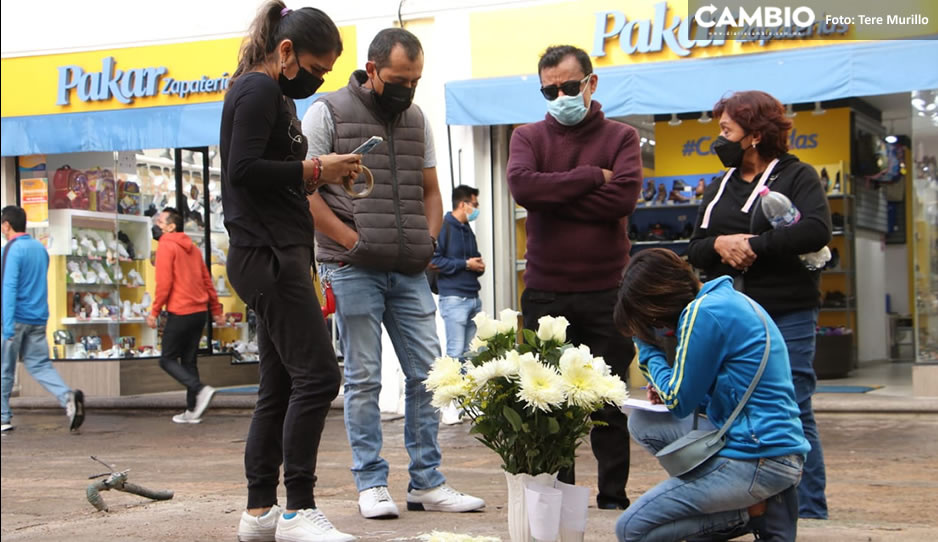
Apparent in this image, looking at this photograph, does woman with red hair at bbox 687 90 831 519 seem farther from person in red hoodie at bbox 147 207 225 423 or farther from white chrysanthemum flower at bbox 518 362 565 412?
person in red hoodie at bbox 147 207 225 423

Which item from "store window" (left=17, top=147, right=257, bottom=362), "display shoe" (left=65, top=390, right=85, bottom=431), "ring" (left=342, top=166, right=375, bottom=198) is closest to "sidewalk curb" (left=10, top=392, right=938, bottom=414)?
"store window" (left=17, top=147, right=257, bottom=362)

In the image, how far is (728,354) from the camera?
12.1 feet

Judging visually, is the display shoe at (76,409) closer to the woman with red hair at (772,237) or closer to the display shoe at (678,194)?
the woman with red hair at (772,237)

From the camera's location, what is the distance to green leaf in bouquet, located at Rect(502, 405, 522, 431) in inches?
141

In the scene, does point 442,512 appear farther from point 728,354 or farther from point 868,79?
point 868,79

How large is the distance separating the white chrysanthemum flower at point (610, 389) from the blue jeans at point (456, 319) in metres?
6.66

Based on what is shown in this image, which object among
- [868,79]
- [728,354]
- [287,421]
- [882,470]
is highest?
[868,79]

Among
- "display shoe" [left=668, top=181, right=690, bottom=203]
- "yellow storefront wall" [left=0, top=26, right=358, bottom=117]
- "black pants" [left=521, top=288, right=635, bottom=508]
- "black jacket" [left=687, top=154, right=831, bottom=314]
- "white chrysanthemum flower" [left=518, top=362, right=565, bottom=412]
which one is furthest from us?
"display shoe" [left=668, top=181, right=690, bottom=203]

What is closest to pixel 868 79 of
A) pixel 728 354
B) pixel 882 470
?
pixel 882 470

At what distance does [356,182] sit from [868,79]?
20.7 feet

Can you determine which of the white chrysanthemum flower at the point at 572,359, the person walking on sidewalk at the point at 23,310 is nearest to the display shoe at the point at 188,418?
the person walking on sidewalk at the point at 23,310

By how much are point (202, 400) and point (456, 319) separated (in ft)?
9.14

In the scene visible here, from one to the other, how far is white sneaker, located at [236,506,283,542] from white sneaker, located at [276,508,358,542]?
0.34ft

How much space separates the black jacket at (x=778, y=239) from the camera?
480 cm
